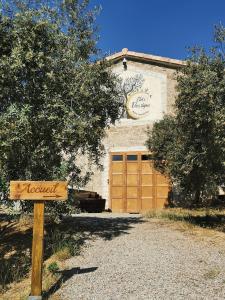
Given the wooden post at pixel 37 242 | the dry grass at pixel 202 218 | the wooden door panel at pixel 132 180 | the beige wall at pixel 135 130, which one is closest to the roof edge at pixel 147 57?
the beige wall at pixel 135 130

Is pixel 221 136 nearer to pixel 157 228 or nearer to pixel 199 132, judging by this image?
pixel 199 132

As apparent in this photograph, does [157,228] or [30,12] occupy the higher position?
[30,12]

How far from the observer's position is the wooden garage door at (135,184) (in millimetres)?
21375

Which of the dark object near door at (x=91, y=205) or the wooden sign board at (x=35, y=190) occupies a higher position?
the wooden sign board at (x=35, y=190)

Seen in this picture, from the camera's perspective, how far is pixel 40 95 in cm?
984

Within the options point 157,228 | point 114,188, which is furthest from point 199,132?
point 114,188

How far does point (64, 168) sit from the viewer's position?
9539 millimetres

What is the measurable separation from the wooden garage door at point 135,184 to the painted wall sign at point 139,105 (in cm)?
208

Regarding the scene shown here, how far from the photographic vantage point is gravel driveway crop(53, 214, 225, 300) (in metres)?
7.11

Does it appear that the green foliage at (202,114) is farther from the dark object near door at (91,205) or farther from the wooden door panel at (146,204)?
the wooden door panel at (146,204)

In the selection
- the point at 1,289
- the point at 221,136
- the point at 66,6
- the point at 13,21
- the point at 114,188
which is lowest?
the point at 1,289

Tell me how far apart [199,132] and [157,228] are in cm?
311

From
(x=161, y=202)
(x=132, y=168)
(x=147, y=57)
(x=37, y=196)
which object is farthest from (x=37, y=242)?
(x=147, y=57)

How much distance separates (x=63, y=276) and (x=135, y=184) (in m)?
14.0
